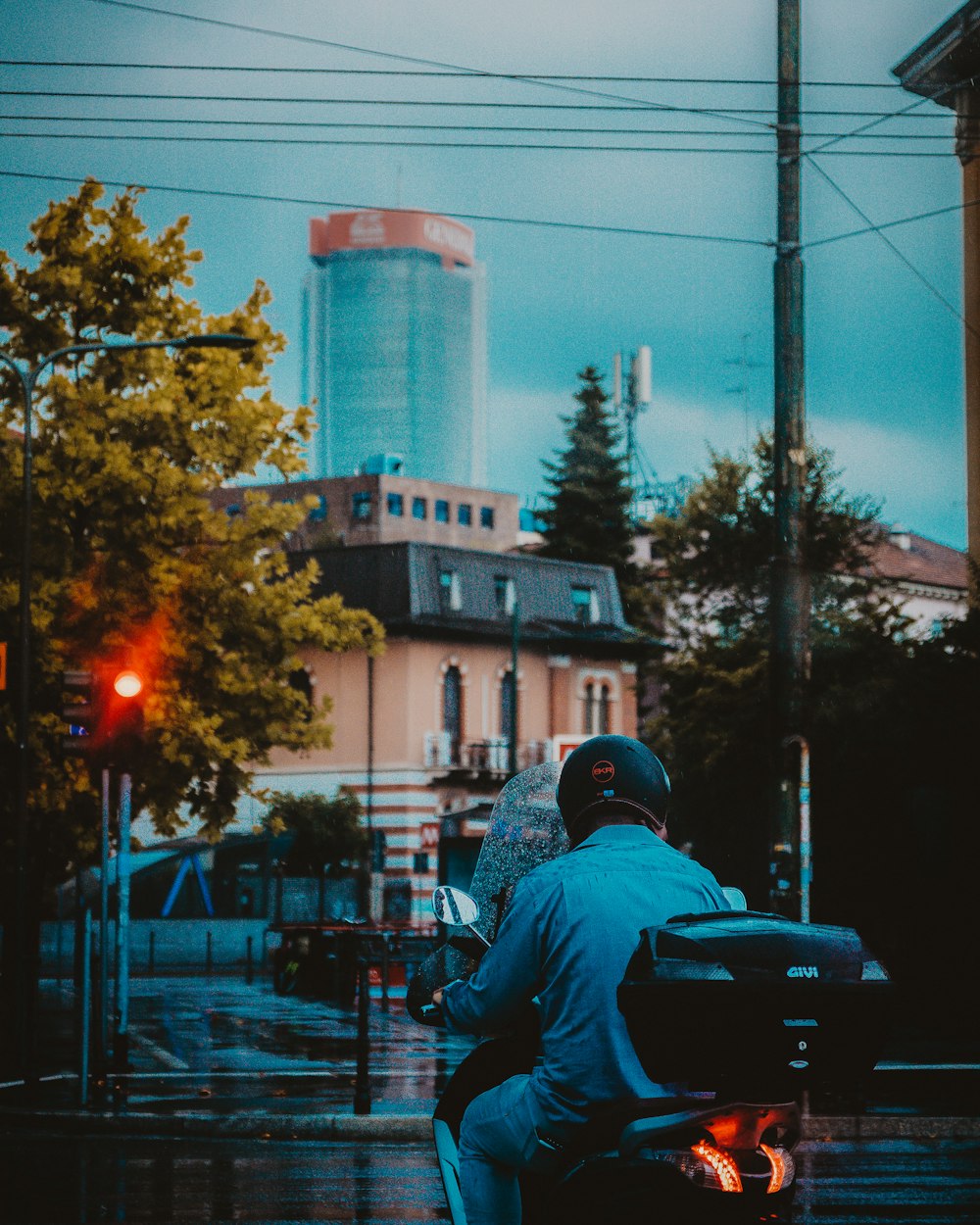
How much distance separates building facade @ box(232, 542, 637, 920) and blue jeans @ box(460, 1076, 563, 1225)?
4966 centimetres

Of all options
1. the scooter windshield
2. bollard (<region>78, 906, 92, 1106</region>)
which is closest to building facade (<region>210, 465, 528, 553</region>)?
bollard (<region>78, 906, 92, 1106</region>)

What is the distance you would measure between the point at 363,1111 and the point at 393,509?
9944cm

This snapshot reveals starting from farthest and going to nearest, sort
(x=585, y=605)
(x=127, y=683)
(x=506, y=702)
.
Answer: (x=585, y=605), (x=506, y=702), (x=127, y=683)

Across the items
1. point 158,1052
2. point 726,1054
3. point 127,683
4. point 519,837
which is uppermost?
point 127,683

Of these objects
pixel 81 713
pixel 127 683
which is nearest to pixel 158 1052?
pixel 81 713

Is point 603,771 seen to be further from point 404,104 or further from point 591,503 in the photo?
point 591,503

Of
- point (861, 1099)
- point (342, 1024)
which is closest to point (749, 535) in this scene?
point (342, 1024)

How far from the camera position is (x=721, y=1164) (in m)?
3.90

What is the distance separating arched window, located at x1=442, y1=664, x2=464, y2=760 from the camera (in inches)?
2312

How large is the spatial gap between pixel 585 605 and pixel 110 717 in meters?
50.3

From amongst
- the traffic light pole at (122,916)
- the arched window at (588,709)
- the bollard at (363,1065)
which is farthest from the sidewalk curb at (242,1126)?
the arched window at (588,709)

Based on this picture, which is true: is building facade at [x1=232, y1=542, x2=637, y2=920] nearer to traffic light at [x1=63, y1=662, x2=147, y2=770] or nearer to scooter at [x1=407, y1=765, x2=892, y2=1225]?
traffic light at [x1=63, y1=662, x2=147, y2=770]

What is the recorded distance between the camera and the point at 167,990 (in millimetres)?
35375

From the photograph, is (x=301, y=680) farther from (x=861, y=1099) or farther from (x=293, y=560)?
(x=861, y=1099)
